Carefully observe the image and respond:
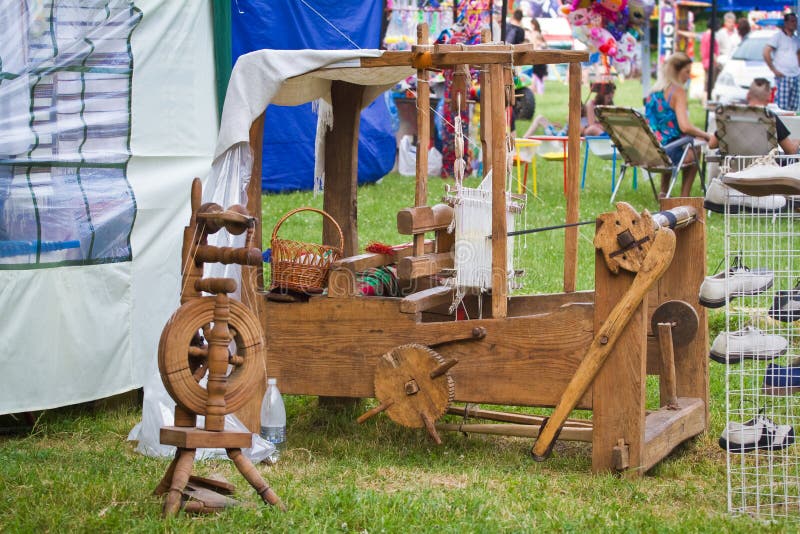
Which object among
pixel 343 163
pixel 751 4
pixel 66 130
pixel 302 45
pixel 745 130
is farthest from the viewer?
pixel 751 4

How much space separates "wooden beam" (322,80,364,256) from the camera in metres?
5.41

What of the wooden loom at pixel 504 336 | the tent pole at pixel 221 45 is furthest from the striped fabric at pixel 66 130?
the wooden loom at pixel 504 336

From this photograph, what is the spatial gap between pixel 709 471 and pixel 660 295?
2.88ft

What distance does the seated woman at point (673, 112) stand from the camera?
37.0 ft

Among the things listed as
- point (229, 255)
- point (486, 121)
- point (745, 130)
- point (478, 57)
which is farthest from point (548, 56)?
point (745, 130)

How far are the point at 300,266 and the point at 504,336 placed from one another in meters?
0.98

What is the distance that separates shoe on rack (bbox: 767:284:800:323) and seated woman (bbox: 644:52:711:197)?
7295 mm

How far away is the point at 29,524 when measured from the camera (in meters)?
3.72

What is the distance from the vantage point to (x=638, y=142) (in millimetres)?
10727

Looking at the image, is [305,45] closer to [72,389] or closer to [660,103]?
[660,103]

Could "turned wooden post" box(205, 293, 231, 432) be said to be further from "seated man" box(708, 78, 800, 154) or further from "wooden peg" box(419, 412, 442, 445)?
"seated man" box(708, 78, 800, 154)

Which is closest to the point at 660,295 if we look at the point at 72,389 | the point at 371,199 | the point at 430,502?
the point at 430,502

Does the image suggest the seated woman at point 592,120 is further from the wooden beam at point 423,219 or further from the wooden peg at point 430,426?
the wooden peg at point 430,426

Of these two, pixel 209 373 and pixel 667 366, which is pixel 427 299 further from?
pixel 209 373
